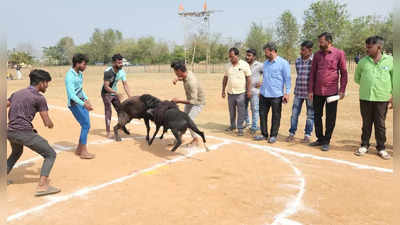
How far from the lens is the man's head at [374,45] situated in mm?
5516

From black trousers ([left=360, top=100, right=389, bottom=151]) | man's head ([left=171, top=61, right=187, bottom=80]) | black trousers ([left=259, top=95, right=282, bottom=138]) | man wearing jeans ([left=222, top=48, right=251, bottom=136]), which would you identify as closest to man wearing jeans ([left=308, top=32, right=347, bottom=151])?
black trousers ([left=360, top=100, right=389, bottom=151])

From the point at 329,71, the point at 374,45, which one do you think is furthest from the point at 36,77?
the point at 374,45

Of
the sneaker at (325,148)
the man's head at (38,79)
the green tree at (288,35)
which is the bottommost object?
the sneaker at (325,148)

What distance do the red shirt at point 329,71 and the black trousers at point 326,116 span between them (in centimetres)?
21

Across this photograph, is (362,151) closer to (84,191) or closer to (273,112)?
(273,112)

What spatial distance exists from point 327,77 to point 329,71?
0.13 meters

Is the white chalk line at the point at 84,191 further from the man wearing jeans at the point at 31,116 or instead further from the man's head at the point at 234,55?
the man's head at the point at 234,55

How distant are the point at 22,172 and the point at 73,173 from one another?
0.92 m

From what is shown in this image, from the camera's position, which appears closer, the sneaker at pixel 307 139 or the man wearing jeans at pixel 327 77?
the man wearing jeans at pixel 327 77

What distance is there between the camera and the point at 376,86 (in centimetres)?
568

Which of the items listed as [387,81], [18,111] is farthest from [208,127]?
[18,111]

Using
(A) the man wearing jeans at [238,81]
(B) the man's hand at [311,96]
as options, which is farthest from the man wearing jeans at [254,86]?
(B) the man's hand at [311,96]

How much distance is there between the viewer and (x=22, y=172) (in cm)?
514

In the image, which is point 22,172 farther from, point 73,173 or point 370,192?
point 370,192
